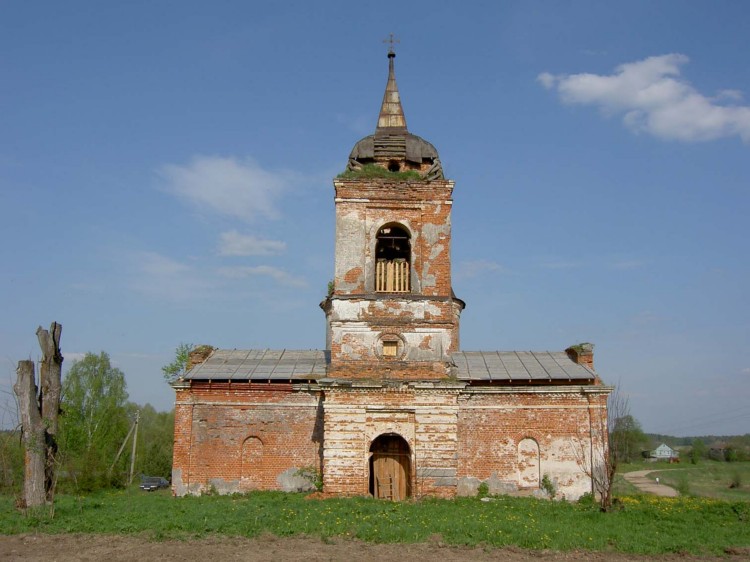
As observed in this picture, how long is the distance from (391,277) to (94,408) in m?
26.5

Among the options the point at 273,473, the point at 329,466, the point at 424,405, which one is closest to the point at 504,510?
the point at 424,405

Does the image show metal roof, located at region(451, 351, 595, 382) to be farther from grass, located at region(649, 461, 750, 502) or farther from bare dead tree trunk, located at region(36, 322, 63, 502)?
bare dead tree trunk, located at region(36, 322, 63, 502)

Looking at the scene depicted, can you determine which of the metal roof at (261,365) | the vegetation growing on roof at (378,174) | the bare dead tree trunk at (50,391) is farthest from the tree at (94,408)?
the vegetation growing on roof at (378,174)

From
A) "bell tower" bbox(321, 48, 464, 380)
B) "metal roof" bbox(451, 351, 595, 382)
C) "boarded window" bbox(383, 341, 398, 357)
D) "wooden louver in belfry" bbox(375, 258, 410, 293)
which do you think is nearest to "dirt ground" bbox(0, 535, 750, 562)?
"bell tower" bbox(321, 48, 464, 380)

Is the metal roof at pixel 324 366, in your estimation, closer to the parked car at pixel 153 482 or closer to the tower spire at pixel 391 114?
the tower spire at pixel 391 114

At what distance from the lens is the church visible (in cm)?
1645

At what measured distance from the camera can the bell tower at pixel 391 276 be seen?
16891 millimetres

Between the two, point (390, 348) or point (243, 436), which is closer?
point (390, 348)

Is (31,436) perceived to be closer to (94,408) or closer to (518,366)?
(518,366)

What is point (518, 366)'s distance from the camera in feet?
65.7

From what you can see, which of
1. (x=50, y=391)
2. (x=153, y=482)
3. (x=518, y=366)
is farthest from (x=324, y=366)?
(x=153, y=482)

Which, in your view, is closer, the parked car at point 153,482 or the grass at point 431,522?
the grass at point 431,522

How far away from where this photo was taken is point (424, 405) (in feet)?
54.2

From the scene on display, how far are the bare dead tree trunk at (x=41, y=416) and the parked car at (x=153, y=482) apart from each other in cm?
1758
